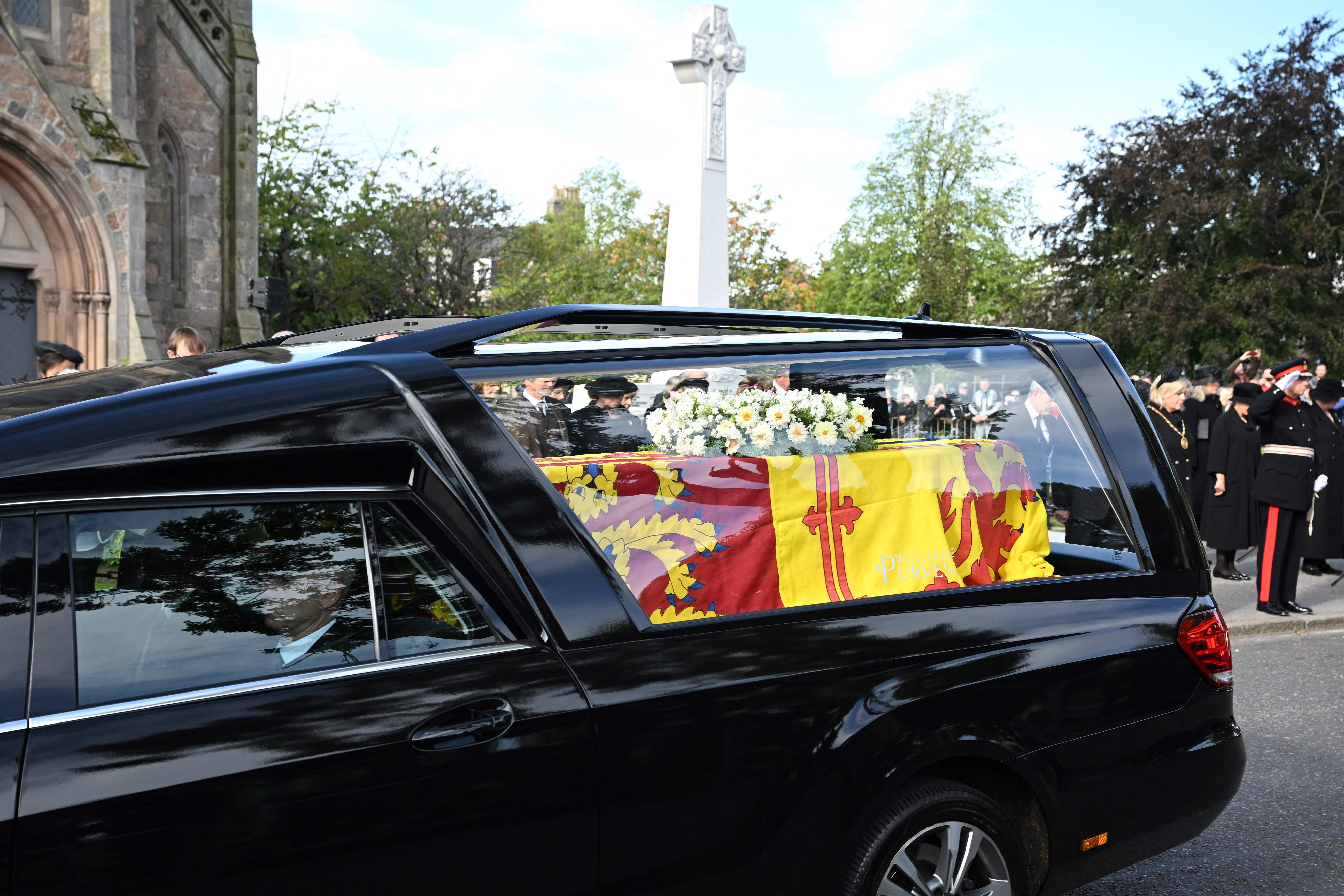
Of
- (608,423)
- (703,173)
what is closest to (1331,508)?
(703,173)

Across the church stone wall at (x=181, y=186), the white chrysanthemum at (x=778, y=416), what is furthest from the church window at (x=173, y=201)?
the white chrysanthemum at (x=778, y=416)

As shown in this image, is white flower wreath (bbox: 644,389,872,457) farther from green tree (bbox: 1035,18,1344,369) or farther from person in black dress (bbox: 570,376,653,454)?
green tree (bbox: 1035,18,1344,369)

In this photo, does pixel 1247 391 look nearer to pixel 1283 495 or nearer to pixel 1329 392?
pixel 1329 392

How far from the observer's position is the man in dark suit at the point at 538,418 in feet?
8.76

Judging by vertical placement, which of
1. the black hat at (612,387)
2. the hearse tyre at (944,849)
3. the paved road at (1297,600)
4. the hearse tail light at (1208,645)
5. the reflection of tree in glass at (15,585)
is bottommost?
the paved road at (1297,600)

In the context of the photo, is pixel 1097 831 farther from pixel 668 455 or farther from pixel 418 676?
pixel 418 676

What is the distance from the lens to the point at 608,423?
10.6 feet

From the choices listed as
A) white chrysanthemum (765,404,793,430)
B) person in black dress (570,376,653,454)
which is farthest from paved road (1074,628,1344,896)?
person in black dress (570,376,653,454)

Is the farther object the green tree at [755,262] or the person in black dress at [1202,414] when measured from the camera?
the green tree at [755,262]

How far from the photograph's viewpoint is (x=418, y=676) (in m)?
2.30

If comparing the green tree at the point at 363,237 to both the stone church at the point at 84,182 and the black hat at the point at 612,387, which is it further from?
the black hat at the point at 612,387

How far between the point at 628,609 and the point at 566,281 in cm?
4869

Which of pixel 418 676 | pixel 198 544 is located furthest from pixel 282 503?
pixel 418 676

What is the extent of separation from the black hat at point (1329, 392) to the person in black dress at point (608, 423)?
9.37 m
